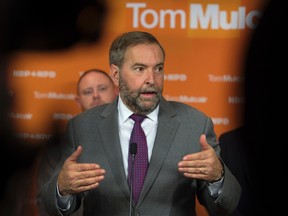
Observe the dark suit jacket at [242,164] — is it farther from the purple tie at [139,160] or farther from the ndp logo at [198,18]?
the purple tie at [139,160]

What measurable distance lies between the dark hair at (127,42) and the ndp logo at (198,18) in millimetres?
1440

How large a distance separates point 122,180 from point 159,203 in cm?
19

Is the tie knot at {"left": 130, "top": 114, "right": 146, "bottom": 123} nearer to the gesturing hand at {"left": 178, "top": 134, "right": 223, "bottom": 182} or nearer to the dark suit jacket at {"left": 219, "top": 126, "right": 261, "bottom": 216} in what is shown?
the gesturing hand at {"left": 178, "top": 134, "right": 223, "bottom": 182}

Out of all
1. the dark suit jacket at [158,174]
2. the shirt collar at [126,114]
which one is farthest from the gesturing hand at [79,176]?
the shirt collar at [126,114]

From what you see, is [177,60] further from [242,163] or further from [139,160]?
[139,160]

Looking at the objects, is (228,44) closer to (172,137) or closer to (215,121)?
(215,121)

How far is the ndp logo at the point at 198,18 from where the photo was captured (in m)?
3.88

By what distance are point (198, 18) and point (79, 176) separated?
2.16 m

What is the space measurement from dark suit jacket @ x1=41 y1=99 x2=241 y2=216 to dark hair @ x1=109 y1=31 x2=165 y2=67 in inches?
10.6

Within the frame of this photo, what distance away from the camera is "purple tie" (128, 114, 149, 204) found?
2.33 metres

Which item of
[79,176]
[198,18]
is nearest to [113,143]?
[79,176]

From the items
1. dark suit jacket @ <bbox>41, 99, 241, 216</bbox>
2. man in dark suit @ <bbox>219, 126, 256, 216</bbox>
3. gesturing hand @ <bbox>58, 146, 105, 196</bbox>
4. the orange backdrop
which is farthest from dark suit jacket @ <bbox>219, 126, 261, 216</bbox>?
gesturing hand @ <bbox>58, 146, 105, 196</bbox>

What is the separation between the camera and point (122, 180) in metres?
2.32

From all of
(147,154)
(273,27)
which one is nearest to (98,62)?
(273,27)
